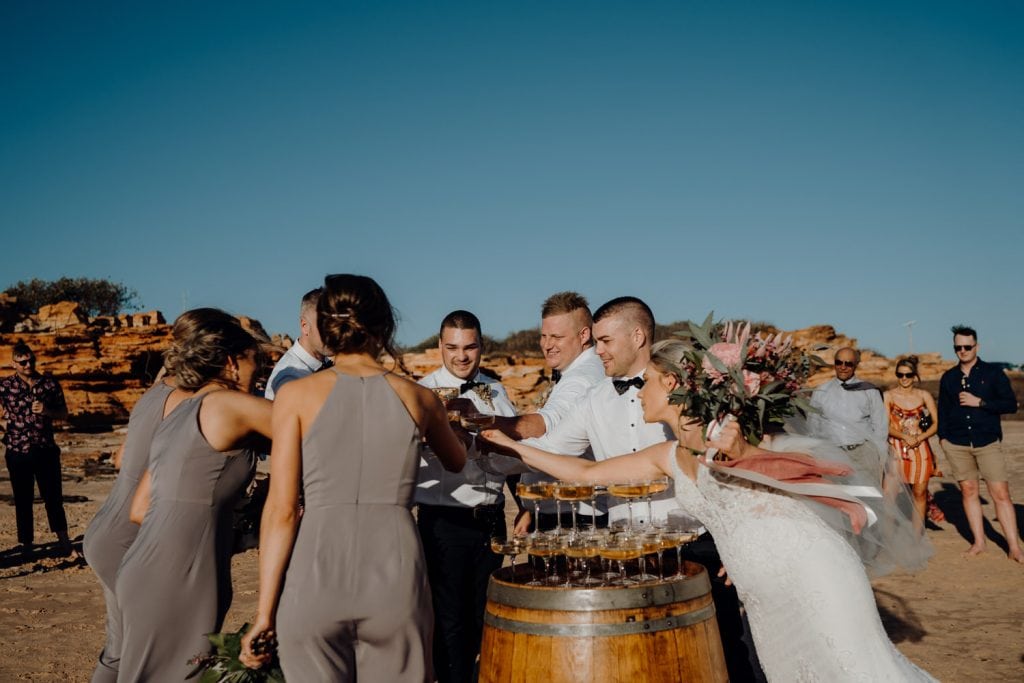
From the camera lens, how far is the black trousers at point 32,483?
10070 millimetres

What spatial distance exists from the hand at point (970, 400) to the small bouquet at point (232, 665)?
346 inches

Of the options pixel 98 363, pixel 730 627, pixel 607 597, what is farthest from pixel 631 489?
pixel 98 363

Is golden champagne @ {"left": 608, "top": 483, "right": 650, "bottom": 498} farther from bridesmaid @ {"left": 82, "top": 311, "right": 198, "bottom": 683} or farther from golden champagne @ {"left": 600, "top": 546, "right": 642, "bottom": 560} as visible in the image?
bridesmaid @ {"left": 82, "top": 311, "right": 198, "bottom": 683}

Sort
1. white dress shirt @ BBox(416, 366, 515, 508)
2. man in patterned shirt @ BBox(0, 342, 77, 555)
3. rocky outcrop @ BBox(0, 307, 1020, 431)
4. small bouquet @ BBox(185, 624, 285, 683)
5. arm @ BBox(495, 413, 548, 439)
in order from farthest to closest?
rocky outcrop @ BBox(0, 307, 1020, 431) < man in patterned shirt @ BBox(0, 342, 77, 555) < arm @ BBox(495, 413, 548, 439) < white dress shirt @ BBox(416, 366, 515, 508) < small bouquet @ BBox(185, 624, 285, 683)

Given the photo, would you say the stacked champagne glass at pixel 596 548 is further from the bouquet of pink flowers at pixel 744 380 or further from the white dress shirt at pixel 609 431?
the white dress shirt at pixel 609 431

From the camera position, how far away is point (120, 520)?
13.4 feet

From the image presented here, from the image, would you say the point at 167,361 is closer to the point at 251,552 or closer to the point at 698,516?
the point at 698,516

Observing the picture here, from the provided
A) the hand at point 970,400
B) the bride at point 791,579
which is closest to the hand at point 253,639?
the bride at point 791,579

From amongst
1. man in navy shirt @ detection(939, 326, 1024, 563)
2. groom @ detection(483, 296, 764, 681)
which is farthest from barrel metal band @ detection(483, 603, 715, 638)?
man in navy shirt @ detection(939, 326, 1024, 563)

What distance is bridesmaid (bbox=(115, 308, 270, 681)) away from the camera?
11.6ft

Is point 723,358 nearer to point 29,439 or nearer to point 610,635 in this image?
point 610,635

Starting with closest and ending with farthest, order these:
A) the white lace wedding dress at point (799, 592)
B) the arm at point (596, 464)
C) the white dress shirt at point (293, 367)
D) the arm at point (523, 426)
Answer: the white lace wedding dress at point (799, 592), the arm at point (596, 464), the arm at point (523, 426), the white dress shirt at point (293, 367)

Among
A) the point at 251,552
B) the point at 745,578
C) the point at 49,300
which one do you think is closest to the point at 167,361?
the point at 745,578

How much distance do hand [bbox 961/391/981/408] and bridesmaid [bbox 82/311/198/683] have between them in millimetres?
8740
